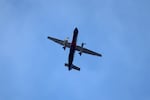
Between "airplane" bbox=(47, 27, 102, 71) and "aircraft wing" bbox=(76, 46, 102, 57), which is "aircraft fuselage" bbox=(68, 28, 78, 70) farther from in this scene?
"aircraft wing" bbox=(76, 46, 102, 57)

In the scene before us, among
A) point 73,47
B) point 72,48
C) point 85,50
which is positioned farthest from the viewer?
point 85,50

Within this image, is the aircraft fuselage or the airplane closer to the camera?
the aircraft fuselage

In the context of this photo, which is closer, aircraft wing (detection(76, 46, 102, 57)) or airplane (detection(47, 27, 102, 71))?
airplane (detection(47, 27, 102, 71))


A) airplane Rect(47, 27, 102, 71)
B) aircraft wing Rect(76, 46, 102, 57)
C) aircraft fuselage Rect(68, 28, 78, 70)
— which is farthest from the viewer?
aircraft wing Rect(76, 46, 102, 57)

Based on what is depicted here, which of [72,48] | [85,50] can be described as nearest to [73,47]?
[72,48]

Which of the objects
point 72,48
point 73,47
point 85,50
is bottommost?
point 72,48

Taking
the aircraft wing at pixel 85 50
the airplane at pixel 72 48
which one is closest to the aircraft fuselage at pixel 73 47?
the airplane at pixel 72 48

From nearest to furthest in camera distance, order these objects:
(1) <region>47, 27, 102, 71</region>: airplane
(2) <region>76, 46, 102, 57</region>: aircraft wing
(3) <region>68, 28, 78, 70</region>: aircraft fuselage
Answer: (3) <region>68, 28, 78, 70</region>: aircraft fuselage < (1) <region>47, 27, 102, 71</region>: airplane < (2) <region>76, 46, 102, 57</region>: aircraft wing

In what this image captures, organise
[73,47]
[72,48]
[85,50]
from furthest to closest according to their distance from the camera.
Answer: [85,50], [72,48], [73,47]

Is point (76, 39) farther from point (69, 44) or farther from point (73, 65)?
point (73, 65)

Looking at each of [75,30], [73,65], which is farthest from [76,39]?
[73,65]

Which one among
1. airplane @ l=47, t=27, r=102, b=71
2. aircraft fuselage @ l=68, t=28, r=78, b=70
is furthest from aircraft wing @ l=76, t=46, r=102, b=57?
aircraft fuselage @ l=68, t=28, r=78, b=70

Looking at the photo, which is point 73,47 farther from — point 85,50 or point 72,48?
point 85,50

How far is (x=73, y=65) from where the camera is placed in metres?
145
